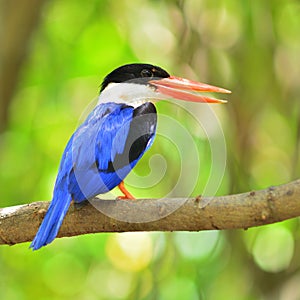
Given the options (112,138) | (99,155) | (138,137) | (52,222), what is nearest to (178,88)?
(138,137)

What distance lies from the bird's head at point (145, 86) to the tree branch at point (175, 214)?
0.99 m

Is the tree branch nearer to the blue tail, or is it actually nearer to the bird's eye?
the blue tail

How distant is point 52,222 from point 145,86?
1302 millimetres

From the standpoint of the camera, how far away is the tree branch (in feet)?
8.96

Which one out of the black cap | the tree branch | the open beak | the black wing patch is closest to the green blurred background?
the open beak

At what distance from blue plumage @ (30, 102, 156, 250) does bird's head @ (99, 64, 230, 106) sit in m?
0.18

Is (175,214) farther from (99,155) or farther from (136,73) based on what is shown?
(136,73)

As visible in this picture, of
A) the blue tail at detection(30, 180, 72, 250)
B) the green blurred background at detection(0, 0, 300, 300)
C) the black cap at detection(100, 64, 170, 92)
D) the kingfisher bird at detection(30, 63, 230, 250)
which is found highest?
the black cap at detection(100, 64, 170, 92)

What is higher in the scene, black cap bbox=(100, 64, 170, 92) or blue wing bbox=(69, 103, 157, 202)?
black cap bbox=(100, 64, 170, 92)

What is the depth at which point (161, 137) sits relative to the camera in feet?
18.6

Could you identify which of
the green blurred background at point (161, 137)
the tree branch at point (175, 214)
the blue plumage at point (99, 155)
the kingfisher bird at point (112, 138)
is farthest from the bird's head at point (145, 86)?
the green blurred background at point (161, 137)

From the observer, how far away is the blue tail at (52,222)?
10.3ft

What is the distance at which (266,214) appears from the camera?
2748 mm

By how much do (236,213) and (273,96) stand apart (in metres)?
2.96
